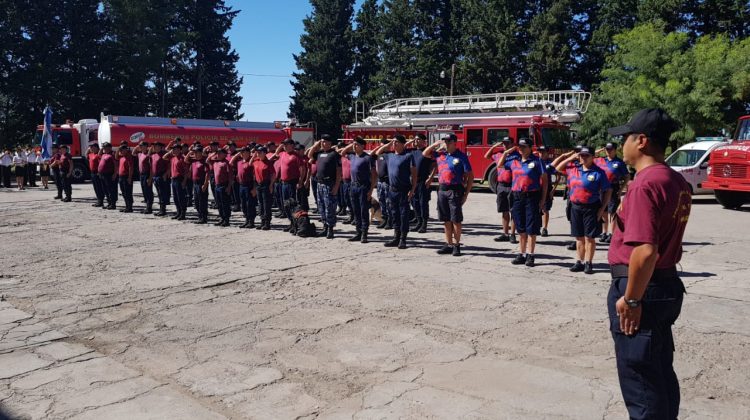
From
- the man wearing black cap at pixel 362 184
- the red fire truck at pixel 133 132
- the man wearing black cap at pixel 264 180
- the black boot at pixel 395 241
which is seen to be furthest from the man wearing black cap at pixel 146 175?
the red fire truck at pixel 133 132

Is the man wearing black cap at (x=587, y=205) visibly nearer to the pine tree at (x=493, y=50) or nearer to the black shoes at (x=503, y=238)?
the black shoes at (x=503, y=238)

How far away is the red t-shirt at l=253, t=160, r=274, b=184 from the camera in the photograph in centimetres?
1220

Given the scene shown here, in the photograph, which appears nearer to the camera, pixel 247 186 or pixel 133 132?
pixel 247 186

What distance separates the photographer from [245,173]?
12664 millimetres

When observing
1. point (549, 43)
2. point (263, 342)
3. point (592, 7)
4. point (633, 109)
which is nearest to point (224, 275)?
point (263, 342)

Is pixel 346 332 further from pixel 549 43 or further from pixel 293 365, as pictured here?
pixel 549 43

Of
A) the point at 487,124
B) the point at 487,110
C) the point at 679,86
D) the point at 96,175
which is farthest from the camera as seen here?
the point at 679,86

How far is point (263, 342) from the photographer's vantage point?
530 cm

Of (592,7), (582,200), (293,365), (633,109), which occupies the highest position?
(592,7)

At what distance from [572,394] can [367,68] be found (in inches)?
2195

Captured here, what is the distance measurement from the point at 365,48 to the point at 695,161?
43381 millimetres

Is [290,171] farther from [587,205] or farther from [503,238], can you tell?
[587,205]

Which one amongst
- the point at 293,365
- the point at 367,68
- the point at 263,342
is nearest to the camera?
the point at 293,365

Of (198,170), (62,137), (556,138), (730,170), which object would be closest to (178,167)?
(198,170)
